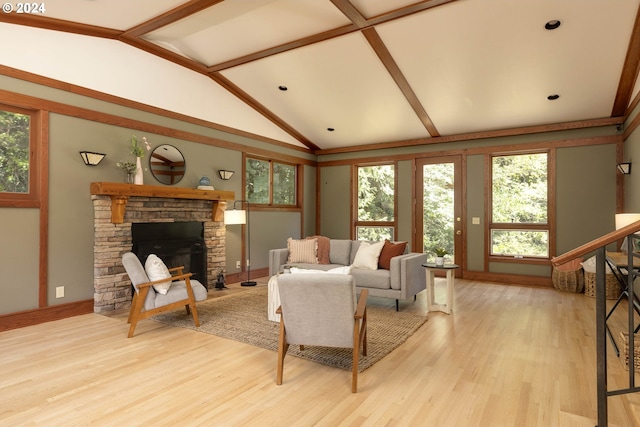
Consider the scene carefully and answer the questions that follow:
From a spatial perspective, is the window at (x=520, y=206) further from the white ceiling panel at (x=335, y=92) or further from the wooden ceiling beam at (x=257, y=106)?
the wooden ceiling beam at (x=257, y=106)

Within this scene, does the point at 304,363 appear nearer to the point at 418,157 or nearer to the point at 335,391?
the point at 335,391

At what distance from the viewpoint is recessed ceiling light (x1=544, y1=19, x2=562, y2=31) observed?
3.88m

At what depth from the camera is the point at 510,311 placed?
456 cm

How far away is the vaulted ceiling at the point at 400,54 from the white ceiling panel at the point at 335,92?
0.02 meters

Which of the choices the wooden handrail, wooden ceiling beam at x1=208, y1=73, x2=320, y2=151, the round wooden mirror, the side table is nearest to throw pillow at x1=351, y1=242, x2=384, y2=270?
the side table

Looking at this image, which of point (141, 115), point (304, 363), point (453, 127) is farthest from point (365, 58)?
point (304, 363)

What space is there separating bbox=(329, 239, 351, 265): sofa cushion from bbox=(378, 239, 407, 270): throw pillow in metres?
0.82

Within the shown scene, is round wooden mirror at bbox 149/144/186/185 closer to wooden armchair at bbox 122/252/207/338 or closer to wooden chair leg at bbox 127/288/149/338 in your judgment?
wooden armchair at bbox 122/252/207/338

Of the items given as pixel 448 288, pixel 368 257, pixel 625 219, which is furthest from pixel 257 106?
pixel 625 219

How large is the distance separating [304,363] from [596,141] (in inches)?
232

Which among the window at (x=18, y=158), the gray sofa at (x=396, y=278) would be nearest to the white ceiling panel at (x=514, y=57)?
the gray sofa at (x=396, y=278)

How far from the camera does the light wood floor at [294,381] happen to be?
7.17 ft

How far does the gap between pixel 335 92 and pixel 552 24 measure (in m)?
3.11

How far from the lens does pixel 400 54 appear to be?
15.9 feet
